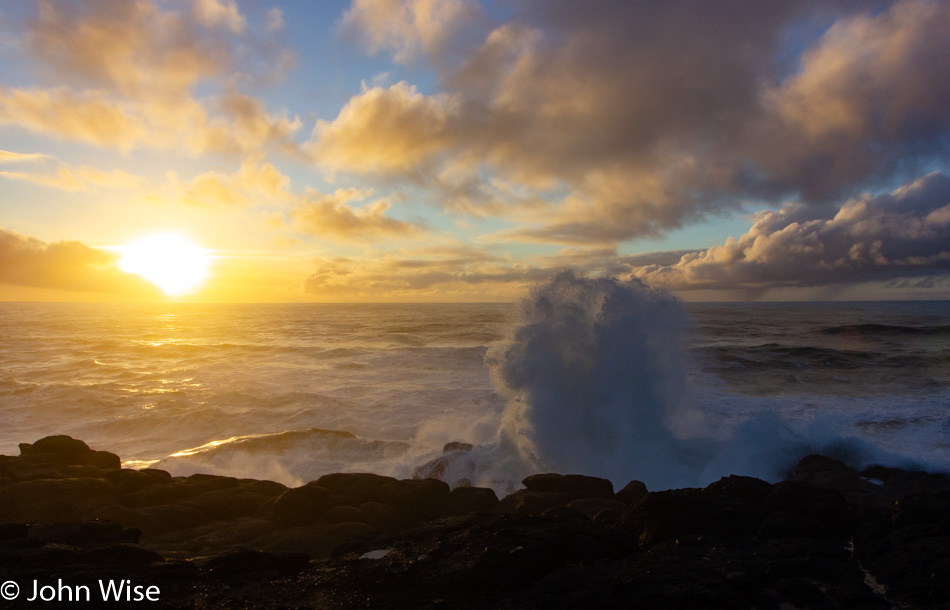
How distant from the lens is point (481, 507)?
26.0 ft

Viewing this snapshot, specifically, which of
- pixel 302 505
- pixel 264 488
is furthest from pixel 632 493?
pixel 264 488

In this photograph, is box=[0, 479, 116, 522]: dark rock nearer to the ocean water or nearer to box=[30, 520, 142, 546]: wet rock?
box=[30, 520, 142, 546]: wet rock

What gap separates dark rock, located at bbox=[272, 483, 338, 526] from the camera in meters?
7.23

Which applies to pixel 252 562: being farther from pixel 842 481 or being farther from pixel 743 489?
pixel 842 481

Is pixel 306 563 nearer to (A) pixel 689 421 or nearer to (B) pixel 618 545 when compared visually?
(B) pixel 618 545

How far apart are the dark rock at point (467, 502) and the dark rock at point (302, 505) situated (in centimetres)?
177

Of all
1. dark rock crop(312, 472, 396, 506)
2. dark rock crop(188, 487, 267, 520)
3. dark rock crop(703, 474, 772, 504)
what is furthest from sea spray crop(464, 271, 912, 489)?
dark rock crop(188, 487, 267, 520)

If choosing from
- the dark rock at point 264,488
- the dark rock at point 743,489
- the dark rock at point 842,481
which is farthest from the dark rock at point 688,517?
the dark rock at point 264,488

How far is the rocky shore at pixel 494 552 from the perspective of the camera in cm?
403

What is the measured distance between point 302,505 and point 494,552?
396 cm

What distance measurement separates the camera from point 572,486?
27.6 ft

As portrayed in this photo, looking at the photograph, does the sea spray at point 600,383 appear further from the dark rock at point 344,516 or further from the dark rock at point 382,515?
the dark rock at point 344,516

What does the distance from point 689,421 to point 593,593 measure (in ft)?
32.2

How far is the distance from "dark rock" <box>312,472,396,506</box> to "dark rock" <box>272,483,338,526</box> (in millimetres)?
352
